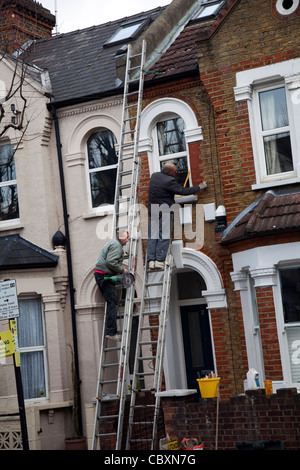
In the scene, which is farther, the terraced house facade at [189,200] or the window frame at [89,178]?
the window frame at [89,178]

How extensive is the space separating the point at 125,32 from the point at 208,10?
2260 millimetres

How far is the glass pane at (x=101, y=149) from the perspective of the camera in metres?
15.7

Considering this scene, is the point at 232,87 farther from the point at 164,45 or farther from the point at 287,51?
the point at 164,45

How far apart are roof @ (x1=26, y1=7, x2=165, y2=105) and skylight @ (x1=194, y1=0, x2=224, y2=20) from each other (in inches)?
61.7

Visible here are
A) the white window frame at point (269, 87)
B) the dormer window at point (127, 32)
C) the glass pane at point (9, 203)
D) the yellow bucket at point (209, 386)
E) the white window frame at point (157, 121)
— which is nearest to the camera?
the yellow bucket at point (209, 386)

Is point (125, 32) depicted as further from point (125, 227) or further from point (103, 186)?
point (125, 227)

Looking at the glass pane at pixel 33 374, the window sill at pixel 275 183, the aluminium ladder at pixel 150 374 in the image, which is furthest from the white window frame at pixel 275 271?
the glass pane at pixel 33 374

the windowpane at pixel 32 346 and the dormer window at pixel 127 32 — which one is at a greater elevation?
the dormer window at pixel 127 32

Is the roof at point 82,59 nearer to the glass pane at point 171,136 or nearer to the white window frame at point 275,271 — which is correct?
the glass pane at point 171,136

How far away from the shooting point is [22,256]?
601 inches

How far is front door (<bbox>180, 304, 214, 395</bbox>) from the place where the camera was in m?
14.9

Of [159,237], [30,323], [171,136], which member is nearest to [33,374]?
[30,323]

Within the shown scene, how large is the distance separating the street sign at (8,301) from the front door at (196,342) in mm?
5330

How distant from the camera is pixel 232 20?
13.2 meters
